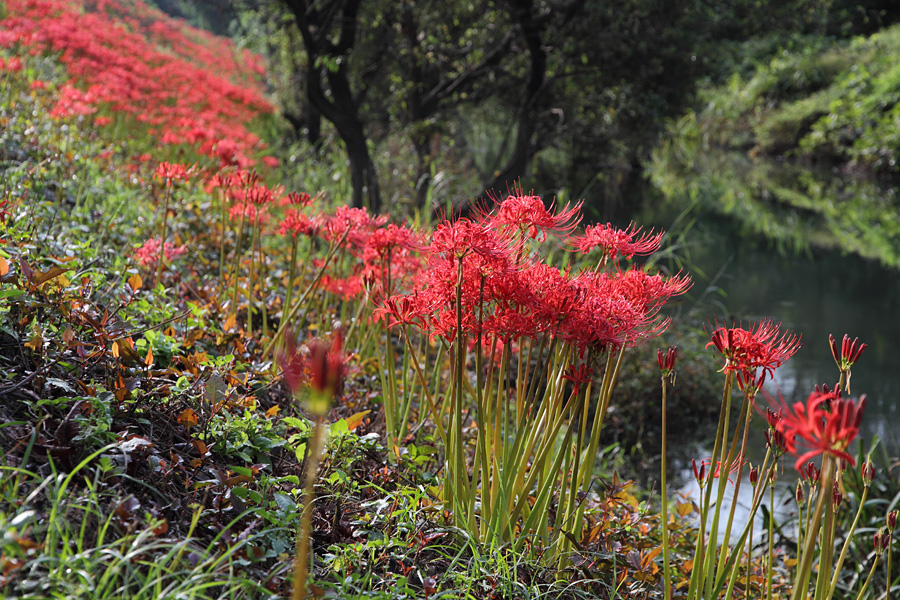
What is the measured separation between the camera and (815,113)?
70.6 feet

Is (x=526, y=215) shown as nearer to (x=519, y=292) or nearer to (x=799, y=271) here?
(x=519, y=292)

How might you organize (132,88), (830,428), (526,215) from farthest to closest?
(132,88), (526,215), (830,428)

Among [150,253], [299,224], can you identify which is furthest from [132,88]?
[299,224]

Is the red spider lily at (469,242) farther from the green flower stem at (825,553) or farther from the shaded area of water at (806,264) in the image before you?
the shaded area of water at (806,264)

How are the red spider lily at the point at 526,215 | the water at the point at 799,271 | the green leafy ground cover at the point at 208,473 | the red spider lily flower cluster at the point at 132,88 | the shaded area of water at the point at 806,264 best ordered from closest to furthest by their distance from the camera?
the green leafy ground cover at the point at 208,473 → the red spider lily at the point at 526,215 → the red spider lily flower cluster at the point at 132,88 → the water at the point at 799,271 → the shaded area of water at the point at 806,264

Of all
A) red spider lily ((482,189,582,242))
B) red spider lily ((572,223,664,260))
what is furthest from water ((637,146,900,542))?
red spider lily ((482,189,582,242))

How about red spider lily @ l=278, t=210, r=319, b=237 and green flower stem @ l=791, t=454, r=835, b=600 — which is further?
red spider lily @ l=278, t=210, r=319, b=237

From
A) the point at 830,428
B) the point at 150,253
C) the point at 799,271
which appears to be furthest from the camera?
the point at 799,271

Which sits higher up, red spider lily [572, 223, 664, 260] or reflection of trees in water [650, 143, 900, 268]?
red spider lily [572, 223, 664, 260]

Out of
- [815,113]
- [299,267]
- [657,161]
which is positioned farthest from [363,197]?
[815,113]

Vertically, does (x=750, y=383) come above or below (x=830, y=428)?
below

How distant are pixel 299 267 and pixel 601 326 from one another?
307cm

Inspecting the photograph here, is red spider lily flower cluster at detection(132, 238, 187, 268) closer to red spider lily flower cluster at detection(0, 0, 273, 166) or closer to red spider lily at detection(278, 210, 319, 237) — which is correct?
red spider lily flower cluster at detection(0, 0, 273, 166)

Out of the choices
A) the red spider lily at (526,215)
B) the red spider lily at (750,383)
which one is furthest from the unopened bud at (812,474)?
the red spider lily at (526,215)
